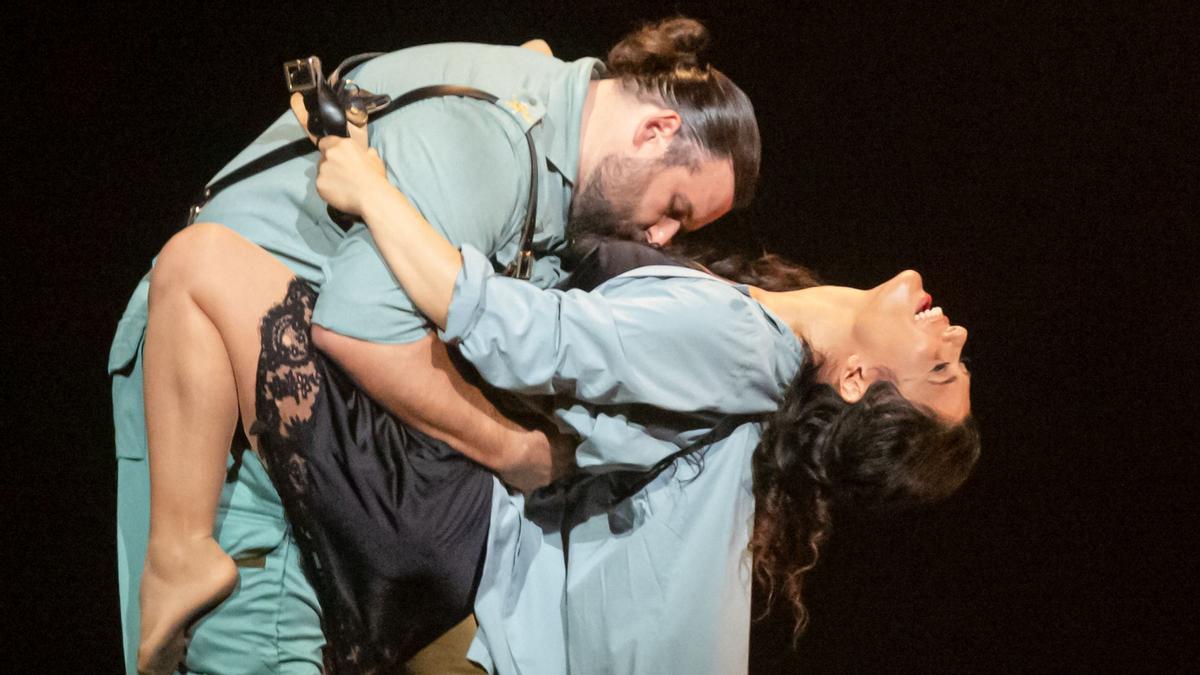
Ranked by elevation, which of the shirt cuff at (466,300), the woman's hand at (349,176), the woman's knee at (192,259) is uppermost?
the woman's hand at (349,176)

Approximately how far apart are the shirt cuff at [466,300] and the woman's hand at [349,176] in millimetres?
144

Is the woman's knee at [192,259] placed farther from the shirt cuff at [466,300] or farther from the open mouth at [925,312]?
the open mouth at [925,312]

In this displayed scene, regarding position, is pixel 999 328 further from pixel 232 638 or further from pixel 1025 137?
pixel 232 638

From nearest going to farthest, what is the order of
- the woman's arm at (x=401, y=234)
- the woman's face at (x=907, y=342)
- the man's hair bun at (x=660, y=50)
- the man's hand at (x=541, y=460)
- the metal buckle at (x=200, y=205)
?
the woman's arm at (x=401, y=234) < the metal buckle at (x=200, y=205) < the man's hand at (x=541, y=460) < the man's hair bun at (x=660, y=50) < the woman's face at (x=907, y=342)

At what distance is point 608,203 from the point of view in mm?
1850

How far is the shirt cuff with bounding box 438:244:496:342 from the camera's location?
1.47m

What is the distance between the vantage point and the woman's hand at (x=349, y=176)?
4.87 ft

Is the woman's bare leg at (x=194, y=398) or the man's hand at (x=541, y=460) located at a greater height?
the woman's bare leg at (x=194, y=398)

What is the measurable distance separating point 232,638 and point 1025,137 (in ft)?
5.59

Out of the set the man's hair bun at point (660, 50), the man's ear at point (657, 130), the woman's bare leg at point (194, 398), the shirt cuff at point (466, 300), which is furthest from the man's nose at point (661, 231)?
the woman's bare leg at point (194, 398)

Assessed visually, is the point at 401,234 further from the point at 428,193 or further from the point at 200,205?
the point at 200,205

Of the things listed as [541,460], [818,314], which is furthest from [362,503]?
[818,314]

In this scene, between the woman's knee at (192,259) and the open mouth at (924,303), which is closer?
the woman's knee at (192,259)

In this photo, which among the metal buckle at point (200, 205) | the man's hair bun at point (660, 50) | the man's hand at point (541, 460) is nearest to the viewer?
the metal buckle at point (200, 205)
